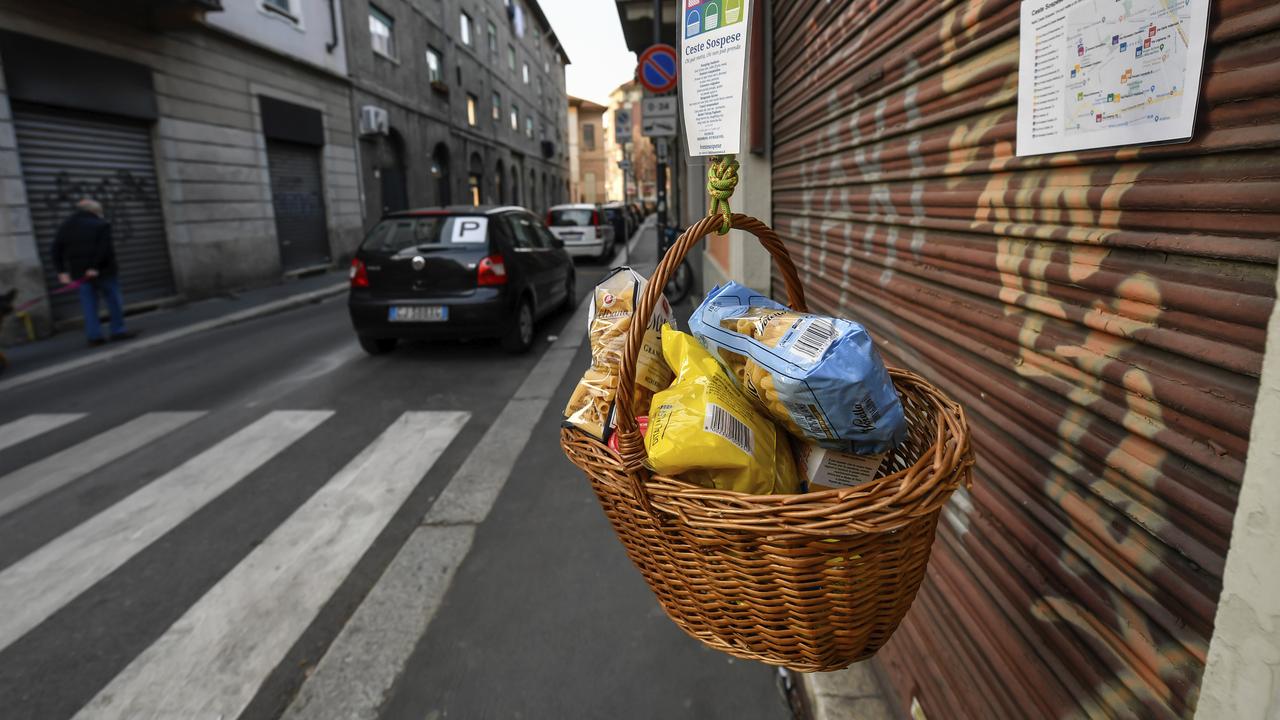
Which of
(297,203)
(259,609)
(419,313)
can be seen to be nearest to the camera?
(259,609)

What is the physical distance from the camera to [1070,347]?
135 cm

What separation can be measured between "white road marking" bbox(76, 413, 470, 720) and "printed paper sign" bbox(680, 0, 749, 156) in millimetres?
2337

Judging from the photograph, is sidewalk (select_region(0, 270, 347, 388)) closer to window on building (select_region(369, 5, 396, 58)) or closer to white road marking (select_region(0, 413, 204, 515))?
white road marking (select_region(0, 413, 204, 515))

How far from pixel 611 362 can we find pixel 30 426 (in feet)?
20.1

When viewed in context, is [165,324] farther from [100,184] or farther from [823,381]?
[823,381]

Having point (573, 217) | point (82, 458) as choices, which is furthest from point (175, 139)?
point (82, 458)

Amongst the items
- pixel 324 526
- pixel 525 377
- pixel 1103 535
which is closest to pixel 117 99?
pixel 525 377

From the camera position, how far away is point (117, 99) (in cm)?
1080

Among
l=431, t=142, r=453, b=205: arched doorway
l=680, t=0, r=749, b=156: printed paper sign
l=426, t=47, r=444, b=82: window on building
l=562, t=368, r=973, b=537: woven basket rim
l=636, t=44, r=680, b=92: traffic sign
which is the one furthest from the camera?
l=431, t=142, r=453, b=205: arched doorway

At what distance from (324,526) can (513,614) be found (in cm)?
136

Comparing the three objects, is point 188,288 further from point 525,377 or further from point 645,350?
point 645,350

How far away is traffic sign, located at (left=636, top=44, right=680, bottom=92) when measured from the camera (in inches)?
330

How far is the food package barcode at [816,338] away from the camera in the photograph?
107cm

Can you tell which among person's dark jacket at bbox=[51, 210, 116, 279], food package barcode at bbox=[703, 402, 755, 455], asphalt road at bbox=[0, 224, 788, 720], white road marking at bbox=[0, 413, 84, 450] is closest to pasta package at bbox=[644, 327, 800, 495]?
food package barcode at bbox=[703, 402, 755, 455]
